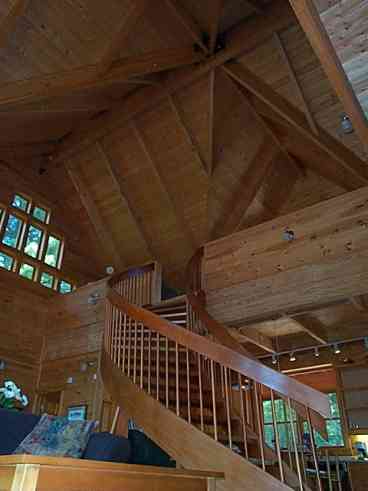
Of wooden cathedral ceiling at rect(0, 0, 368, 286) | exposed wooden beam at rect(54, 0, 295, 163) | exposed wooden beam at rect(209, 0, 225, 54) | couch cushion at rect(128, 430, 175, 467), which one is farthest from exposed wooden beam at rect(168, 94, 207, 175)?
couch cushion at rect(128, 430, 175, 467)

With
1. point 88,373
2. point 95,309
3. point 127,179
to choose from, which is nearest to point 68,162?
point 127,179

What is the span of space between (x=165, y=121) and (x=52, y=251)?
3.85 m

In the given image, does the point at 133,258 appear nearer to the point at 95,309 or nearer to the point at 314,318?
the point at 95,309

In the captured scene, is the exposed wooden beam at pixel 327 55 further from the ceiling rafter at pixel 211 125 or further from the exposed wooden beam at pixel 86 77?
the ceiling rafter at pixel 211 125

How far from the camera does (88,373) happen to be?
25.3 ft

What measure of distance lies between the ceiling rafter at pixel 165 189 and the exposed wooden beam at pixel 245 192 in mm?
691

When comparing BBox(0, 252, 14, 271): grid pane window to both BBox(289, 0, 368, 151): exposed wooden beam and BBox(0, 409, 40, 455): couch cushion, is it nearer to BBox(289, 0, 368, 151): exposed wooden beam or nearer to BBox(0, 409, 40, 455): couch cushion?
BBox(0, 409, 40, 455): couch cushion

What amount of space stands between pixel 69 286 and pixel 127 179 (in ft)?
9.28

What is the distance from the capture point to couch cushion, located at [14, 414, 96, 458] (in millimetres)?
3121

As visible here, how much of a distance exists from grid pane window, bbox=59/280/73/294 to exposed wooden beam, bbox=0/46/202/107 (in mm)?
4404

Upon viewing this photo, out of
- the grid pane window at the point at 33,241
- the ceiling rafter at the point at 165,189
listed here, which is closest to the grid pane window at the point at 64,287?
the grid pane window at the point at 33,241

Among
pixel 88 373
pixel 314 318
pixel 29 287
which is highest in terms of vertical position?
pixel 29 287

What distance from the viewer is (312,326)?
6961 mm

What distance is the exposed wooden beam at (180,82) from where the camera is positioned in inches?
257
